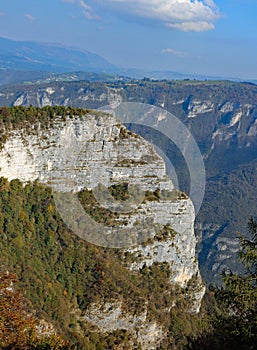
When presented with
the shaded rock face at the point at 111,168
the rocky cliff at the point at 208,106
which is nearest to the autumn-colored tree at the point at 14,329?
the shaded rock face at the point at 111,168

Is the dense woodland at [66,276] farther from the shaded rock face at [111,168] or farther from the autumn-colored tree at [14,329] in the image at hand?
the autumn-colored tree at [14,329]

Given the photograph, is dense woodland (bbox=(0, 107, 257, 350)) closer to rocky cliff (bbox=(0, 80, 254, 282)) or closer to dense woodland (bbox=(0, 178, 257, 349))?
dense woodland (bbox=(0, 178, 257, 349))

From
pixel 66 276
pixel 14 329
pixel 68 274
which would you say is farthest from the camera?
pixel 68 274

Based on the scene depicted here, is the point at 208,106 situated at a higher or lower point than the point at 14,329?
higher

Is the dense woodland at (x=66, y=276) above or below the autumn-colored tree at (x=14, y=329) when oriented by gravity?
below

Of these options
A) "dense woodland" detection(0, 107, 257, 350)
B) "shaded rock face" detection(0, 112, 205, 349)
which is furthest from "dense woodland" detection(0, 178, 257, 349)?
"shaded rock face" detection(0, 112, 205, 349)

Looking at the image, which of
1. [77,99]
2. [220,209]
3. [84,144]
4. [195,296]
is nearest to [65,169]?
[84,144]

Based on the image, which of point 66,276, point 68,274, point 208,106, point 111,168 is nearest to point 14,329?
point 66,276

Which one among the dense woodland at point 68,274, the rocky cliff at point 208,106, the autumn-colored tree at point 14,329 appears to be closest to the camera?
the autumn-colored tree at point 14,329

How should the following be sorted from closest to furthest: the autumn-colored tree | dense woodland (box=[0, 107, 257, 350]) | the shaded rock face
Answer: the autumn-colored tree
dense woodland (box=[0, 107, 257, 350])
the shaded rock face

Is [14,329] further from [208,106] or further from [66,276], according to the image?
[208,106]

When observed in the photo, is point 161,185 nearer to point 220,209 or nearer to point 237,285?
point 237,285
